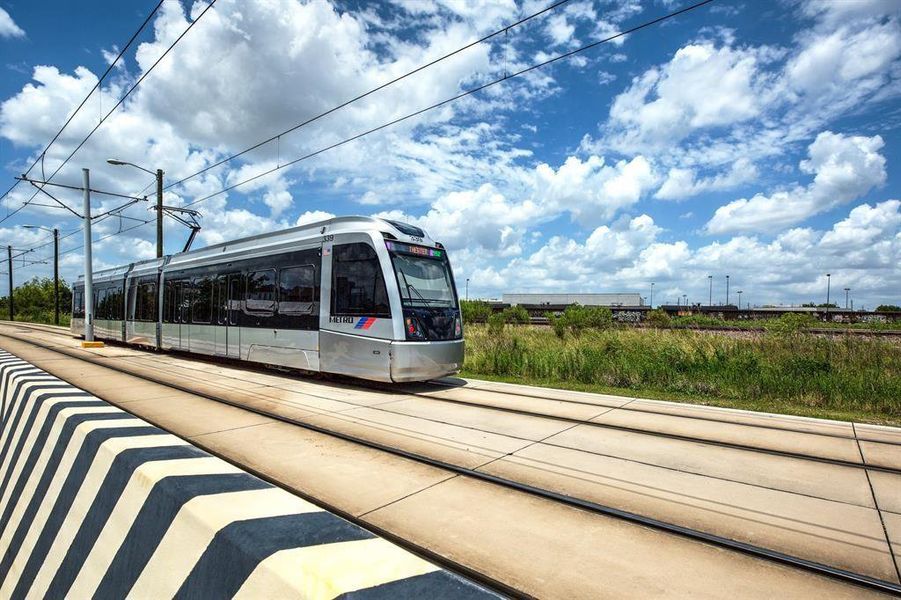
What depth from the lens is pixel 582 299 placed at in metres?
101

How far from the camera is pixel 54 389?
716 cm

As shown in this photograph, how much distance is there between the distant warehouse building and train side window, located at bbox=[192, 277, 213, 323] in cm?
8464

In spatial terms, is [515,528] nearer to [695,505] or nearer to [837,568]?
[695,505]

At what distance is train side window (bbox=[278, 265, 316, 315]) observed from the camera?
10.4 meters

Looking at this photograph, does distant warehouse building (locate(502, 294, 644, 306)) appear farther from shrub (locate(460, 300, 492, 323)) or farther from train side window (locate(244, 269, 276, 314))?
train side window (locate(244, 269, 276, 314))

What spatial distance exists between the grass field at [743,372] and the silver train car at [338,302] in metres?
3.21

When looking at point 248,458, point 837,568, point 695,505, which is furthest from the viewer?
point 248,458

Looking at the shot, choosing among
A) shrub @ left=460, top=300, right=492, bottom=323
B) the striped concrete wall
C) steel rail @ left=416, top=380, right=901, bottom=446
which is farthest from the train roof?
shrub @ left=460, top=300, right=492, bottom=323

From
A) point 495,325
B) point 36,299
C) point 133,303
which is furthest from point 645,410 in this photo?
point 36,299

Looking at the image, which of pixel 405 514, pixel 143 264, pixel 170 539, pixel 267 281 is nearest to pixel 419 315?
pixel 267 281

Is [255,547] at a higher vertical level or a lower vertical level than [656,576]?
higher

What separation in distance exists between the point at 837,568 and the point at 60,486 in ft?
20.6

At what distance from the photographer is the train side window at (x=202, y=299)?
45.8 ft

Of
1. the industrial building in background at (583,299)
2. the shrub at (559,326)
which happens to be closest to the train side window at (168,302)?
the shrub at (559,326)
